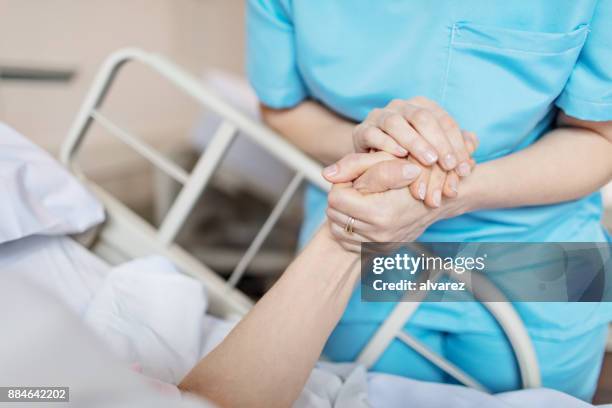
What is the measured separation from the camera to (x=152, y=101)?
239cm

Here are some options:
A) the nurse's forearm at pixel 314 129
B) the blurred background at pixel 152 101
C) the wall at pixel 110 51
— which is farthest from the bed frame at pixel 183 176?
the wall at pixel 110 51

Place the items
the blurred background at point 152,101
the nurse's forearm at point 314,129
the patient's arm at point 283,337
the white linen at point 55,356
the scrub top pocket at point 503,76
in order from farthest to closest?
1. the blurred background at point 152,101
2. the nurse's forearm at point 314,129
3. the scrub top pocket at point 503,76
4. the patient's arm at point 283,337
5. the white linen at point 55,356

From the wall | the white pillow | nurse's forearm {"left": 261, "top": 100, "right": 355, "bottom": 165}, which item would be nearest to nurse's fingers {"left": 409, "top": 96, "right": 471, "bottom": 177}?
nurse's forearm {"left": 261, "top": 100, "right": 355, "bottom": 165}

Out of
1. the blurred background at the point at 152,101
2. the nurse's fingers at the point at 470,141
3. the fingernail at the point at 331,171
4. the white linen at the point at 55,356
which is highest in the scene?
the nurse's fingers at the point at 470,141

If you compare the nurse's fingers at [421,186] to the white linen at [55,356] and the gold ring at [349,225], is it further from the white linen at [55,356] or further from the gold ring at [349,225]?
the white linen at [55,356]

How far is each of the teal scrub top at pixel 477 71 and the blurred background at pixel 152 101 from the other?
0.64 m

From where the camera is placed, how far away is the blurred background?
1.80 meters

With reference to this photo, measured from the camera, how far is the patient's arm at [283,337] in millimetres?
586

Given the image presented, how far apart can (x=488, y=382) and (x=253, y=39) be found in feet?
2.16

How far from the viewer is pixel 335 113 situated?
893 millimetres

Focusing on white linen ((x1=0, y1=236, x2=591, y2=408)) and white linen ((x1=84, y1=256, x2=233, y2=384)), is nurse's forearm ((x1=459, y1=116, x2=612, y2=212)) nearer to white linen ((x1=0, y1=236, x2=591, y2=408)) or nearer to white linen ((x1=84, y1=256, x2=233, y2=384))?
white linen ((x1=0, y1=236, x2=591, y2=408))

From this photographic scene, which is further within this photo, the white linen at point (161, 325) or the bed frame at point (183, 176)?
the bed frame at point (183, 176)

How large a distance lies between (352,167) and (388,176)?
0.16ft

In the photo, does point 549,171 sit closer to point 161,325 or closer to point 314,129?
point 314,129
